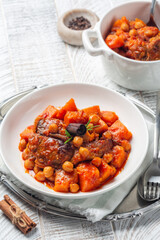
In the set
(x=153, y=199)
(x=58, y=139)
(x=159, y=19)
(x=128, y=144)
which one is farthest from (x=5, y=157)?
(x=159, y=19)

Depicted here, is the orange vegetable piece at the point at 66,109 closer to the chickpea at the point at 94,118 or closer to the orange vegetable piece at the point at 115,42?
the chickpea at the point at 94,118

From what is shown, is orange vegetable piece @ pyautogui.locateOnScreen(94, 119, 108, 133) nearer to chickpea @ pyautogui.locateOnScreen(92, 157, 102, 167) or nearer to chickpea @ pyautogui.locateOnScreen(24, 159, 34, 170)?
chickpea @ pyautogui.locateOnScreen(92, 157, 102, 167)

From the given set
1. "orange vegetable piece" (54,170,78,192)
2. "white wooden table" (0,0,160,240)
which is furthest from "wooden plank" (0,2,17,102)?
"orange vegetable piece" (54,170,78,192)

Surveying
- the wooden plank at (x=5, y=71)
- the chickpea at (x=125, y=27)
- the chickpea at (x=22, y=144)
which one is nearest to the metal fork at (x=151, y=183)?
the chickpea at (x=22, y=144)

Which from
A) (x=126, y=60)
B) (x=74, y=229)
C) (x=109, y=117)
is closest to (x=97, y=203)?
(x=74, y=229)

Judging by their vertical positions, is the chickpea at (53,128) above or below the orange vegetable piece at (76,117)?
above
